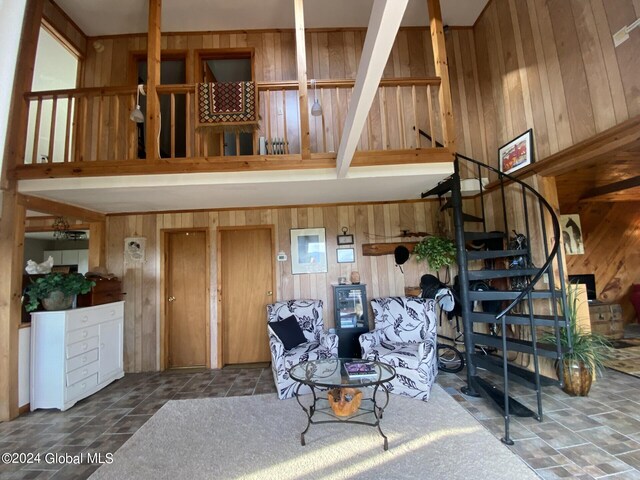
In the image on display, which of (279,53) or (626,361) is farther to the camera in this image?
(279,53)

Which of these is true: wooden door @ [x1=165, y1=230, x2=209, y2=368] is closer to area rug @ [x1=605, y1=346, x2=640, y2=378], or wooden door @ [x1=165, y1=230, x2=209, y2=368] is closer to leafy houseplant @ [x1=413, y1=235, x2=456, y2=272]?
leafy houseplant @ [x1=413, y1=235, x2=456, y2=272]

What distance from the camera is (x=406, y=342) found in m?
3.74

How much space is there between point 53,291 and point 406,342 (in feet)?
13.0

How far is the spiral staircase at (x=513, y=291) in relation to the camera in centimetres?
290

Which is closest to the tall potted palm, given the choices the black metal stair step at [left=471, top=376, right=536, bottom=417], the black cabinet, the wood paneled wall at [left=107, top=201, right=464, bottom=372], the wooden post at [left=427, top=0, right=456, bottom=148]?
the wood paneled wall at [left=107, top=201, right=464, bottom=372]

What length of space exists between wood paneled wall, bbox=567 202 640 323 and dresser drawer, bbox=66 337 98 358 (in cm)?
768

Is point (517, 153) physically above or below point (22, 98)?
below

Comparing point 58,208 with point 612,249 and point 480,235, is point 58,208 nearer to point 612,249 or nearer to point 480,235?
point 480,235

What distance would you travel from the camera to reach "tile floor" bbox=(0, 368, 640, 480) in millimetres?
2244

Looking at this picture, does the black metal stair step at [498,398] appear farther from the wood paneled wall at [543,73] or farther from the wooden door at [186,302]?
the wooden door at [186,302]

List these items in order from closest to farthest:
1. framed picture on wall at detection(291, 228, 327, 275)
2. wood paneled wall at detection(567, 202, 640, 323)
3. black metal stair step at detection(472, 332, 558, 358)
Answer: black metal stair step at detection(472, 332, 558, 358), framed picture on wall at detection(291, 228, 327, 275), wood paneled wall at detection(567, 202, 640, 323)

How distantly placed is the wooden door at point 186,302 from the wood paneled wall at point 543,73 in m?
4.29

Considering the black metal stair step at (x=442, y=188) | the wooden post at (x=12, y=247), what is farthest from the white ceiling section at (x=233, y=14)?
the black metal stair step at (x=442, y=188)

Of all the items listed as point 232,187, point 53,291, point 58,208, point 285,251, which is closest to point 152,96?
point 232,187
